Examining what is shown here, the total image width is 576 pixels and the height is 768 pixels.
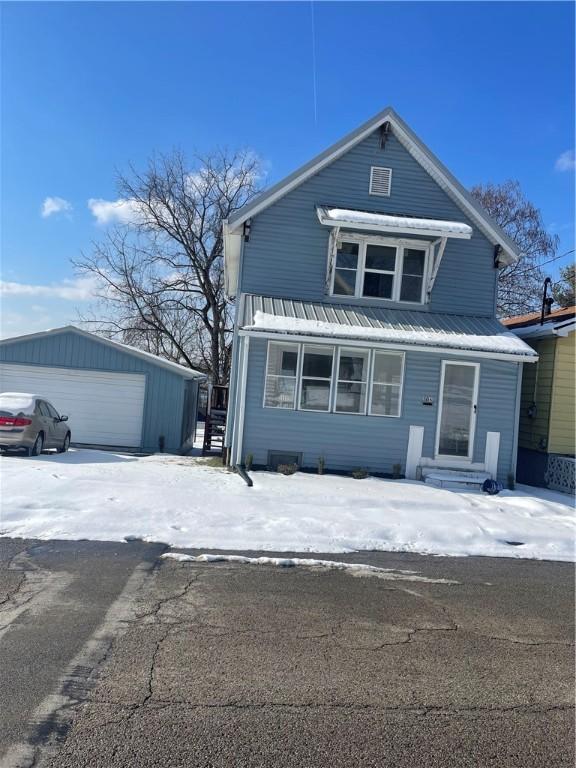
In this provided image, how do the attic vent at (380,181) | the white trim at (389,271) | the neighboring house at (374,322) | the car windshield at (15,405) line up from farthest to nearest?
the attic vent at (380,181) → the white trim at (389,271) → the car windshield at (15,405) → the neighboring house at (374,322)

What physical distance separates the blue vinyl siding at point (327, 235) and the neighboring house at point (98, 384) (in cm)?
603

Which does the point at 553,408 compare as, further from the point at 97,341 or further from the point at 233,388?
the point at 97,341

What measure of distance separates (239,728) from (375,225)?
11.8m

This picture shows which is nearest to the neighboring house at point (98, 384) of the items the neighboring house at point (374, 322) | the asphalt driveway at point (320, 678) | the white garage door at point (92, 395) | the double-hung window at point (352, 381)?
the white garage door at point (92, 395)

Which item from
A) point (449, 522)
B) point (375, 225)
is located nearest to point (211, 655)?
point (449, 522)

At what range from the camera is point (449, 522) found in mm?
8953

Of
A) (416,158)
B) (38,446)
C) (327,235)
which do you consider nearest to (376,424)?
(327,235)

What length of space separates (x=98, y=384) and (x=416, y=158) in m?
11.4

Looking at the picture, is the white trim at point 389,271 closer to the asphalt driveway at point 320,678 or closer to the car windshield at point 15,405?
the car windshield at point 15,405

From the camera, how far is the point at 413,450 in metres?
13.2

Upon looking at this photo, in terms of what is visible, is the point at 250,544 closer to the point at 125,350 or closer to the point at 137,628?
the point at 137,628

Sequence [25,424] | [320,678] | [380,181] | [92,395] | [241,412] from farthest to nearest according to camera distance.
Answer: [92,395]
[380,181]
[25,424]
[241,412]
[320,678]

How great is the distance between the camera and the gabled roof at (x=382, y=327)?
12.4 m

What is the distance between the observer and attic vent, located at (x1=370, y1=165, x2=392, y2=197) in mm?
14617
